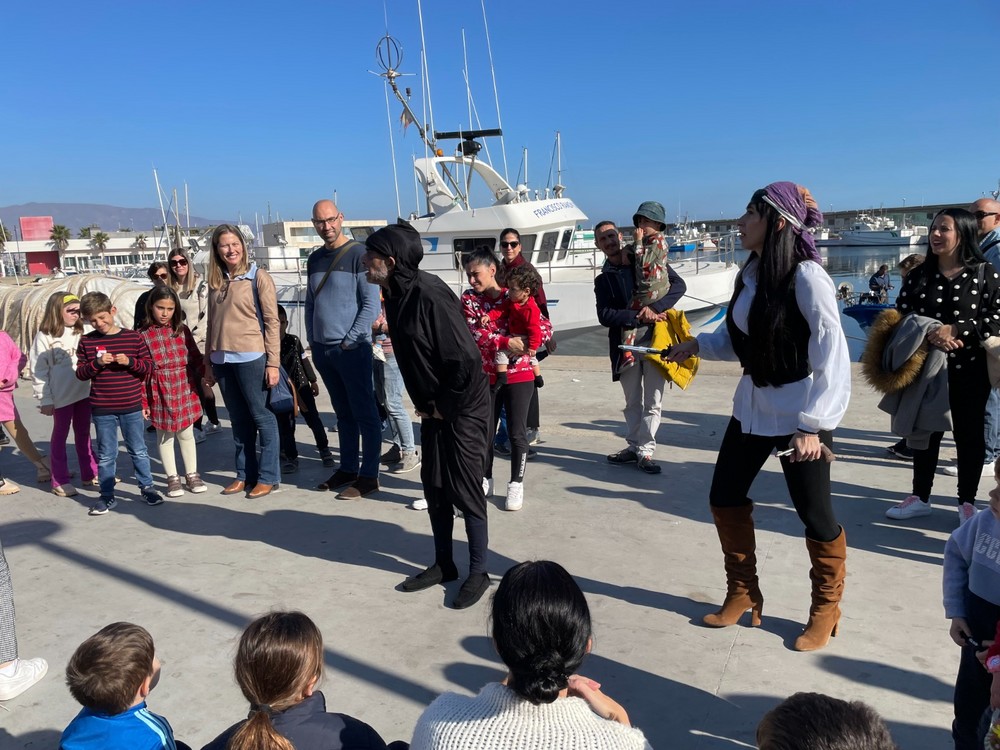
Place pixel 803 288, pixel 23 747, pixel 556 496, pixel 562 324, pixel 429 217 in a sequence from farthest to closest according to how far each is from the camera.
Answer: pixel 429 217, pixel 562 324, pixel 556 496, pixel 803 288, pixel 23 747

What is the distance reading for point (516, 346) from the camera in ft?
13.8

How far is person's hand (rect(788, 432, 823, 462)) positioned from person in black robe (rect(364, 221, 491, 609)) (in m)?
1.41

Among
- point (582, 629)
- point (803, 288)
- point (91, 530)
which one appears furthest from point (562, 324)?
point (582, 629)

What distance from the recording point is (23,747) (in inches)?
91.2

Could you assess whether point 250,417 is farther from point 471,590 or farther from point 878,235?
point 878,235

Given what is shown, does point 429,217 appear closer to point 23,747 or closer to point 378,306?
point 378,306

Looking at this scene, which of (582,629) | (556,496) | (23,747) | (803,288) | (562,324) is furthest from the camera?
(562,324)

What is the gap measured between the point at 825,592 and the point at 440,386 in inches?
70.9

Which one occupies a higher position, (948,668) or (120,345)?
(120,345)

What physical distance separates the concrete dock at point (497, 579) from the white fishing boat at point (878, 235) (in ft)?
263

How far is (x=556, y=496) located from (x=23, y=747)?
2.94 metres

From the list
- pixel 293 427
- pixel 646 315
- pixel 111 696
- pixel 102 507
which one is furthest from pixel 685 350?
pixel 102 507

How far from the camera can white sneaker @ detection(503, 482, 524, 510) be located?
4289 mm

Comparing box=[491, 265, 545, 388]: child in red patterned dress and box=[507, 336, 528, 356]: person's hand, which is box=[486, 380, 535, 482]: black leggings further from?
box=[507, 336, 528, 356]: person's hand
